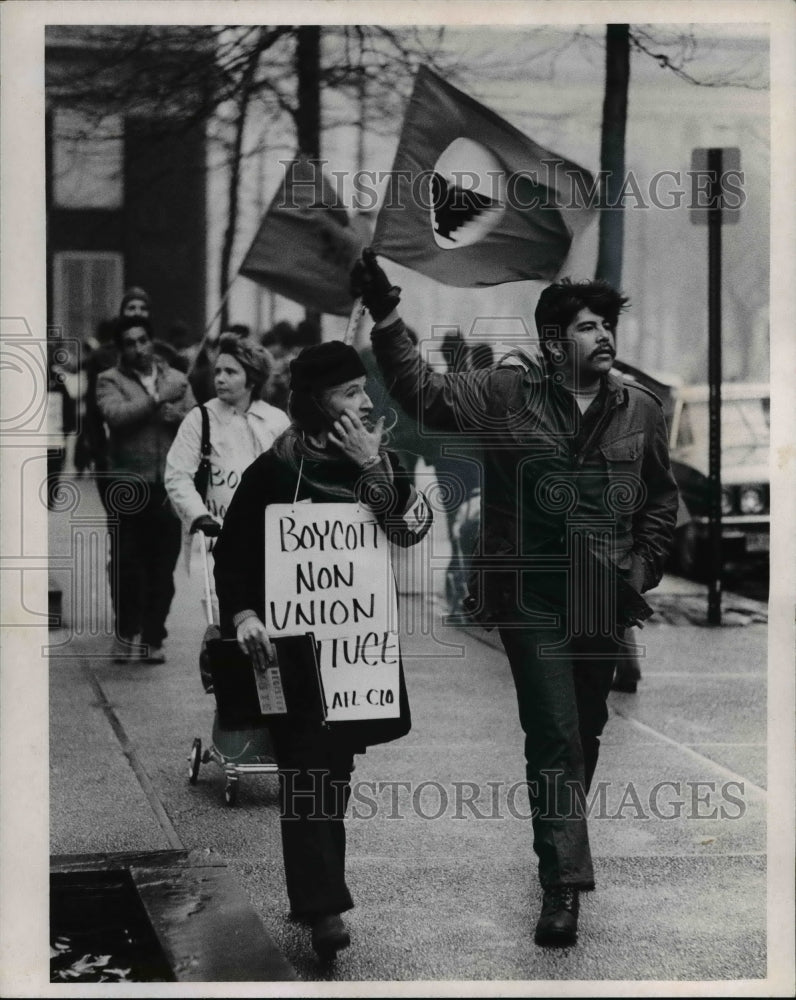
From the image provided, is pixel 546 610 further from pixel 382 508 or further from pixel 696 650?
pixel 696 650

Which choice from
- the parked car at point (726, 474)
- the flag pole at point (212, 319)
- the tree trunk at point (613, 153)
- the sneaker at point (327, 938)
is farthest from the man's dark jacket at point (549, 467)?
the parked car at point (726, 474)

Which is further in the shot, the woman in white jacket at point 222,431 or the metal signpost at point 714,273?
the woman in white jacket at point 222,431

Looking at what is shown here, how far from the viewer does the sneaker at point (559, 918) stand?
556cm

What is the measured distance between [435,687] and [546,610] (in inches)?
122

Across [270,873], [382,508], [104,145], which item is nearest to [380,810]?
[270,873]

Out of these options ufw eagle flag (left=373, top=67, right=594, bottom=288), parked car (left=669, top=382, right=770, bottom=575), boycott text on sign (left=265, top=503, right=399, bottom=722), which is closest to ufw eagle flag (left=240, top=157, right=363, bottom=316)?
ufw eagle flag (left=373, top=67, right=594, bottom=288)

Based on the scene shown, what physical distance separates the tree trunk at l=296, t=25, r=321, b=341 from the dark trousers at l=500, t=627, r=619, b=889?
1.87 m

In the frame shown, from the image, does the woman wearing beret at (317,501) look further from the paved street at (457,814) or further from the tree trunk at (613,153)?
the tree trunk at (613,153)

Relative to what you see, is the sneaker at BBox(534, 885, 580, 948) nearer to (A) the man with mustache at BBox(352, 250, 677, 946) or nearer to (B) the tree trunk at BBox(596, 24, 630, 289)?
(A) the man with mustache at BBox(352, 250, 677, 946)

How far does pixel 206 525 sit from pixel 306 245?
127 centimetres

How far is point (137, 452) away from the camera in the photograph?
7582mm

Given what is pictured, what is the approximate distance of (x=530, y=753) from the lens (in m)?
5.77

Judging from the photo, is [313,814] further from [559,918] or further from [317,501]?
[317,501]

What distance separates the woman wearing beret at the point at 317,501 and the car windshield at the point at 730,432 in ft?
11.8
